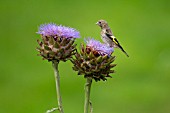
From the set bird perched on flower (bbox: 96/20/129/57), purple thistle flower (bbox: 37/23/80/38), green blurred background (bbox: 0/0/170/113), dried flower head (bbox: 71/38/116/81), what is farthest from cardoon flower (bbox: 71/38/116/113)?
green blurred background (bbox: 0/0/170/113)

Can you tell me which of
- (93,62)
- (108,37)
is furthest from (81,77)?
(93,62)

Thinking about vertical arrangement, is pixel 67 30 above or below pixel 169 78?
below

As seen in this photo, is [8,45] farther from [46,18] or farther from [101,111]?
[101,111]

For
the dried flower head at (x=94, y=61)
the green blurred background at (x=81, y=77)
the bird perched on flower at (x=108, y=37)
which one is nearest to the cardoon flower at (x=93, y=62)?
the dried flower head at (x=94, y=61)

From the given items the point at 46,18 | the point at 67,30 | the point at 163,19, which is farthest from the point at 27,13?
the point at 67,30

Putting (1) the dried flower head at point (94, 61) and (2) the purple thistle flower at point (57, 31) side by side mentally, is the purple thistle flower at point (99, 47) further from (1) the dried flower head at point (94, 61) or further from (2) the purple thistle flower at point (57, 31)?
(2) the purple thistle flower at point (57, 31)

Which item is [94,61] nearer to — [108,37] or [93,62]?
[93,62]
